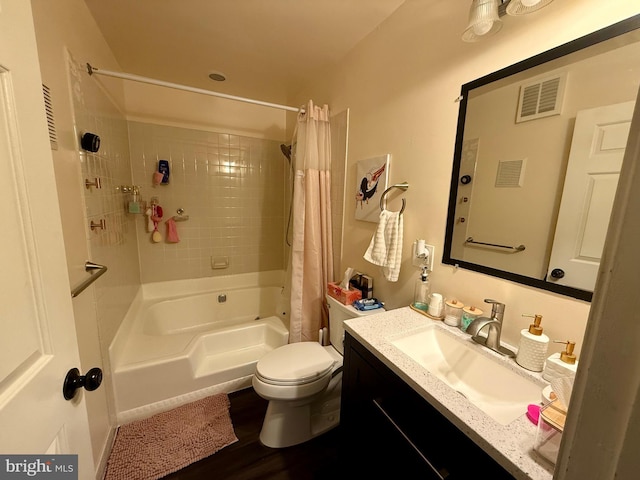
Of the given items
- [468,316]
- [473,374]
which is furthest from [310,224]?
[473,374]

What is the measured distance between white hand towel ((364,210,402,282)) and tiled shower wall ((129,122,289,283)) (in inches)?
70.2

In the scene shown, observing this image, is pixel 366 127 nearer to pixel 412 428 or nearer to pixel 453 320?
pixel 453 320

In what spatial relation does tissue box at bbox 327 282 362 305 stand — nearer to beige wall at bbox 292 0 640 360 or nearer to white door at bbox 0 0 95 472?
beige wall at bbox 292 0 640 360

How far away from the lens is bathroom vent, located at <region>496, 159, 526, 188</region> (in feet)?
3.05

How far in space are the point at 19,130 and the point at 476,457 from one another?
1.16m

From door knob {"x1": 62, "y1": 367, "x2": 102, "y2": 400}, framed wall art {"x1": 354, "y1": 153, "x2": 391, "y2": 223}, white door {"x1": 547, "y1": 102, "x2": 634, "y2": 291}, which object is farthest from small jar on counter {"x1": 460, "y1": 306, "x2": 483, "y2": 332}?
door knob {"x1": 62, "y1": 367, "x2": 102, "y2": 400}

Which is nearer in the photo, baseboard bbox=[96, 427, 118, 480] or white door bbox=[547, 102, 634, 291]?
white door bbox=[547, 102, 634, 291]

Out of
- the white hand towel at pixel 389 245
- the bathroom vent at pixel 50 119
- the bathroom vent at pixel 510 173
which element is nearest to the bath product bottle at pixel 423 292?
the white hand towel at pixel 389 245

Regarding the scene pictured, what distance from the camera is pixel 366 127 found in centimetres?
161

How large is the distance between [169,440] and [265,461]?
554 mm

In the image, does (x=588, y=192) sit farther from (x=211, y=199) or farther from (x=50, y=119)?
(x=211, y=199)

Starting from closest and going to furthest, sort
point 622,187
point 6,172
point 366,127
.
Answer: point 622,187 < point 6,172 < point 366,127

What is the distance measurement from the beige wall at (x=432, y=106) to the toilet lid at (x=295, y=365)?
521mm

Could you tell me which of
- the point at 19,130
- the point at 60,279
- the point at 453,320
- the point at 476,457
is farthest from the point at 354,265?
the point at 19,130
